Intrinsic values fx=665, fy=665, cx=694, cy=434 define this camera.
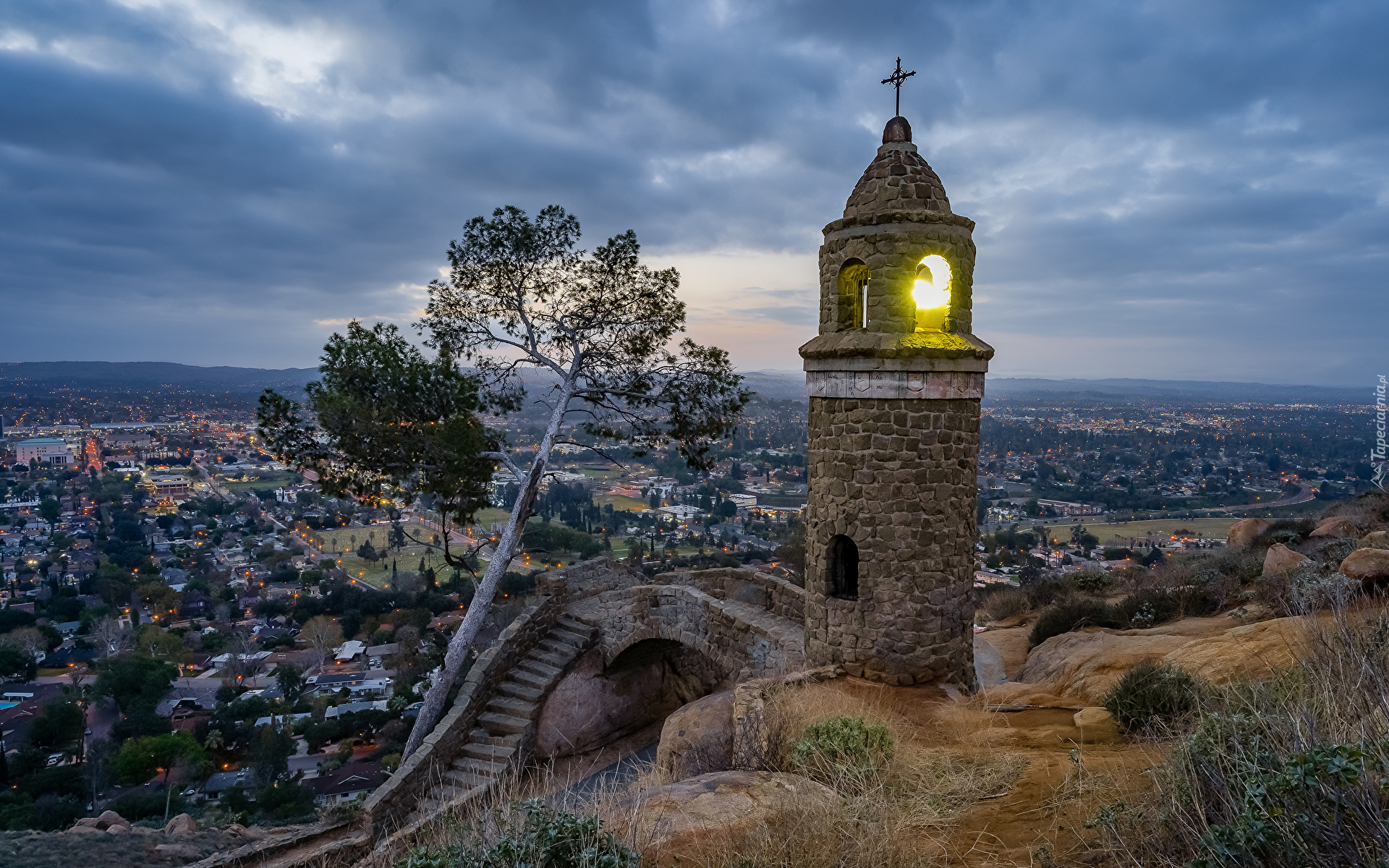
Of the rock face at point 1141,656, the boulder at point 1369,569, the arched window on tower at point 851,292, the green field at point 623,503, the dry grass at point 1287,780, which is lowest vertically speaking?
the green field at point 623,503

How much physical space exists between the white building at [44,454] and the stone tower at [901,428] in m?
66.7

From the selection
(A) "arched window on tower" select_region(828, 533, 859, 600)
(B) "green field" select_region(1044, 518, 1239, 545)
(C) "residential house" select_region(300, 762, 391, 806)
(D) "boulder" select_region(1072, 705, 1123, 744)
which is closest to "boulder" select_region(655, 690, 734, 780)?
(A) "arched window on tower" select_region(828, 533, 859, 600)

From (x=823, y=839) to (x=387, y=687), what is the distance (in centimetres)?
2376

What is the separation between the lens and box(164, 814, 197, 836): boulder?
10.3 meters

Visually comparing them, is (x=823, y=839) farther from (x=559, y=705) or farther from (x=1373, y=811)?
(x=559, y=705)

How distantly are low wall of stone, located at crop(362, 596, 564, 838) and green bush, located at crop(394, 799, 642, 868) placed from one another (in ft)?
26.8

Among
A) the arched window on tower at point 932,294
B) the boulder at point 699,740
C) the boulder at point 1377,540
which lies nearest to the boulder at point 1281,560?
the boulder at point 1377,540

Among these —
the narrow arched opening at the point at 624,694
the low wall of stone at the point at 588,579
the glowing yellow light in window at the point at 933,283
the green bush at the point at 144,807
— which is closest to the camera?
the glowing yellow light in window at the point at 933,283

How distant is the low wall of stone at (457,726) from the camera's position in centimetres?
1170

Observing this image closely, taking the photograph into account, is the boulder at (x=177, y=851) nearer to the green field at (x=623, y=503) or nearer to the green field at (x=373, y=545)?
the green field at (x=373, y=545)

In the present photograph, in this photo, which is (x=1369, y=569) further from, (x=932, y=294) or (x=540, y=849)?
(x=540, y=849)

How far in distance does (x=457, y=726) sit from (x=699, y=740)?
7.07 meters

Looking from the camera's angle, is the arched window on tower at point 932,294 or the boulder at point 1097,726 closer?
the boulder at point 1097,726

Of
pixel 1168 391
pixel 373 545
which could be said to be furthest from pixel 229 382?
pixel 1168 391
